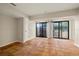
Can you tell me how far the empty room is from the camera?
4.56 metres

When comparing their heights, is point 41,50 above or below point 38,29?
below

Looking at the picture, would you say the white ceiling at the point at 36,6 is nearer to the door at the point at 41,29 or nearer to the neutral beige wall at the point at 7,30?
the neutral beige wall at the point at 7,30

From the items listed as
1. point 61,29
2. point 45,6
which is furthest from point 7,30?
point 61,29

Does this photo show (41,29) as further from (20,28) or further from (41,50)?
(41,50)

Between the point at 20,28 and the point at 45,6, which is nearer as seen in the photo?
the point at 45,6

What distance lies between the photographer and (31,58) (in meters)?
1.01

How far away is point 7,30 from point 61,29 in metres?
6.13

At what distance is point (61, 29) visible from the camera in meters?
10.2

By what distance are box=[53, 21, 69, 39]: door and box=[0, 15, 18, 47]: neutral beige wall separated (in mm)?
4986

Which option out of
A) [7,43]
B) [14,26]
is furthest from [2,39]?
[14,26]

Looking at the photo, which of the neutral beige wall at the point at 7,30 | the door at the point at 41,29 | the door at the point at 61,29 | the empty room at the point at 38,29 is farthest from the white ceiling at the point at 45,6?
the door at the point at 41,29

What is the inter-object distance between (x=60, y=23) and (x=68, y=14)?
180 inches

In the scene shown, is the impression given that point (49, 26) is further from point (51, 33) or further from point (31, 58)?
point (31, 58)

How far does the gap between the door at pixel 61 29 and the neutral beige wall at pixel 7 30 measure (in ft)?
16.4
